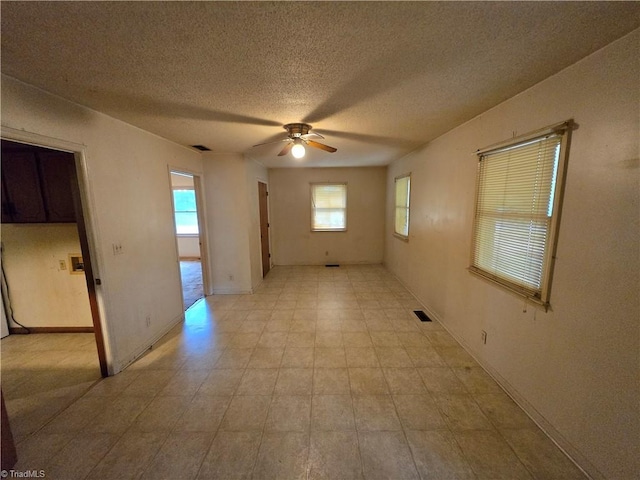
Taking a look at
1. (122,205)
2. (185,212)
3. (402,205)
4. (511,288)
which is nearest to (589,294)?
(511,288)

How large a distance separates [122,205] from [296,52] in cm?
214

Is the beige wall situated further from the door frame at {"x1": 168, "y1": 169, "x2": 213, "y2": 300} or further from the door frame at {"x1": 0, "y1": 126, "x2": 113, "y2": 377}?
the door frame at {"x1": 0, "y1": 126, "x2": 113, "y2": 377}

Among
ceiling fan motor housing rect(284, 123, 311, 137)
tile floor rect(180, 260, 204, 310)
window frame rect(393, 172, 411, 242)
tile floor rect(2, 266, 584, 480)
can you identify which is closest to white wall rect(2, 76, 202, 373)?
tile floor rect(2, 266, 584, 480)

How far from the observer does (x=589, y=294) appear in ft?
4.46

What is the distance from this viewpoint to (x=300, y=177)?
5.69 meters

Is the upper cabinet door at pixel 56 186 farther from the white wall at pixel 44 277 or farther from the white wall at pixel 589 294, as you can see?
the white wall at pixel 589 294

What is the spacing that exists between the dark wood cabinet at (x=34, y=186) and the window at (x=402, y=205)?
4.44 metres

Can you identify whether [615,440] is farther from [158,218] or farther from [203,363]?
[158,218]

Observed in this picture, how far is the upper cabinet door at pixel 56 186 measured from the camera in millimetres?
2416

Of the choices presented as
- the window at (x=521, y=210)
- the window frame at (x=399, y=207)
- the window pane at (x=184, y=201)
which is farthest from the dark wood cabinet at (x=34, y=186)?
the window frame at (x=399, y=207)

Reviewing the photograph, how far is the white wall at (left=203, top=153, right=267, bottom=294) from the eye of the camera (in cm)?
389

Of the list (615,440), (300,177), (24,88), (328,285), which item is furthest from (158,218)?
(615,440)

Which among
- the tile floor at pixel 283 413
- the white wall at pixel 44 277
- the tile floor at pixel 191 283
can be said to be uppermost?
the white wall at pixel 44 277

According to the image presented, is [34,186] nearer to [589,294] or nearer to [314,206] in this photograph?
[314,206]
